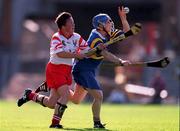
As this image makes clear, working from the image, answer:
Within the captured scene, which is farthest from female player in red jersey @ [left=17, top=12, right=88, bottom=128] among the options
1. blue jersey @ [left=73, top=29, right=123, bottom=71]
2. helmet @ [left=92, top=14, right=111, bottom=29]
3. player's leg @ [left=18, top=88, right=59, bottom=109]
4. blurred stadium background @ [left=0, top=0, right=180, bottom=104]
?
blurred stadium background @ [left=0, top=0, right=180, bottom=104]

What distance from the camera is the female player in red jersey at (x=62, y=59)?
15.6 meters

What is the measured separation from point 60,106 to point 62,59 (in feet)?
2.80

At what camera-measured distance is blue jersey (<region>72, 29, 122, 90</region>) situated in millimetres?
16047

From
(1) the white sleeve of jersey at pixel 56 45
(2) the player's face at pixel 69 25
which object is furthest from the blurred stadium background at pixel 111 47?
(1) the white sleeve of jersey at pixel 56 45

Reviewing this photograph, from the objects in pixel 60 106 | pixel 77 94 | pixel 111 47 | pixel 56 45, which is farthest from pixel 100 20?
pixel 111 47

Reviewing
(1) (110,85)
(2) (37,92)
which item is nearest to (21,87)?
(1) (110,85)

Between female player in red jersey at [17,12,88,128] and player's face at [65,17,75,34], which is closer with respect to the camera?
female player in red jersey at [17,12,88,128]

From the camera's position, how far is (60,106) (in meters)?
15.6

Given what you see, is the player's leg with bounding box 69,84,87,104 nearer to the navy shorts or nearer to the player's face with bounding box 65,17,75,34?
the navy shorts

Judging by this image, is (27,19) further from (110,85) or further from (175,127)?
(175,127)

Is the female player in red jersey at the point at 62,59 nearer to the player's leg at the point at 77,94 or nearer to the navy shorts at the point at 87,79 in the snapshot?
the navy shorts at the point at 87,79

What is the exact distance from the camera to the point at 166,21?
43.1 metres

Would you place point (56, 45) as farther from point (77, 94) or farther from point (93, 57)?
point (77, 94)

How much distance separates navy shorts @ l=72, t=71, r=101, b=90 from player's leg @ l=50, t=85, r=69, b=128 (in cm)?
43
